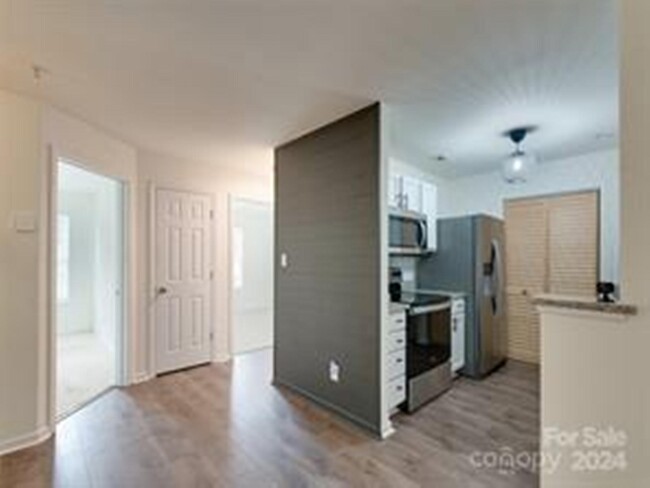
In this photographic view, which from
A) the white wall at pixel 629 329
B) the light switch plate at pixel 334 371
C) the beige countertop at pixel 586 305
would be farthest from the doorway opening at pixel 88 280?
the white wall at pixel 629 329

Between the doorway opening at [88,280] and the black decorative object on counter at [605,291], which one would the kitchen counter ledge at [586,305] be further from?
the doorway opening at [88,280]

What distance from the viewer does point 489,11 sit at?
1.82m

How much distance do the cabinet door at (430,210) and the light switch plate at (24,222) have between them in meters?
3.54

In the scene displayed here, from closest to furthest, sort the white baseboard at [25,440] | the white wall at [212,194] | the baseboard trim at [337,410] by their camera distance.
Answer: the white baseboard at [25,440] → the baseboard trim at [337,410] → the white wall at [212,194]

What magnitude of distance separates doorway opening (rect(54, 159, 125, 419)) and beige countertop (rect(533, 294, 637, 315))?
148 inches

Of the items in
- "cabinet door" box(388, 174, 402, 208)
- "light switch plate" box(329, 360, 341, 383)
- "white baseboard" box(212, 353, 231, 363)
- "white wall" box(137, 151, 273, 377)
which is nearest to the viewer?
"light switch plate" box(329, 360, 341, 383)

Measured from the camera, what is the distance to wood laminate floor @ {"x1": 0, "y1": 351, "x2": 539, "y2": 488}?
7.55 ft

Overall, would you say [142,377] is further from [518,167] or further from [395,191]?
[518,167]

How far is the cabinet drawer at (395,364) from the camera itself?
3.01 m

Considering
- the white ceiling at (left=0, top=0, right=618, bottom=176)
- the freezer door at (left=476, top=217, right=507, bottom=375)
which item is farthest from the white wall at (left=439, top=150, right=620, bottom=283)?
the white ceiling at (left=0, top=0, right=618, bottom=176)

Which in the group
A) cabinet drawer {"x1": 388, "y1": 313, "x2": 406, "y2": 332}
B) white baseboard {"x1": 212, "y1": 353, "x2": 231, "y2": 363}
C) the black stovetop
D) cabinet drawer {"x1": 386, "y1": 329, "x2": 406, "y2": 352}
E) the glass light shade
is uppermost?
the glass light shade

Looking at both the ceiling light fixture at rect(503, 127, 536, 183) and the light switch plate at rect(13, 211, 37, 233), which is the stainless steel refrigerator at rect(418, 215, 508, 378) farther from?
the light switch plate at rect(13, 211, 37, 233)

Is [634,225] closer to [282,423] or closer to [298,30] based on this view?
[298,30]

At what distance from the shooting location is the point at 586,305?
1.71m
